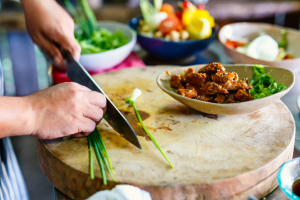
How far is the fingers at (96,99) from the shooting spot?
3.23 ft

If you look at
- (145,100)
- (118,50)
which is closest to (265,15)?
(118,50)

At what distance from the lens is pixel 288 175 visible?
32.4 inches

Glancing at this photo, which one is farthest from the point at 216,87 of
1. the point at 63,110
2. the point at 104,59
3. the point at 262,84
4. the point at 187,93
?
the point at 104,59

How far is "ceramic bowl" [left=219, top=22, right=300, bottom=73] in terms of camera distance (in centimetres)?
149

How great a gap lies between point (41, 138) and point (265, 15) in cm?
419

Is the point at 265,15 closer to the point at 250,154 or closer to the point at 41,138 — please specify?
the point at 250,154

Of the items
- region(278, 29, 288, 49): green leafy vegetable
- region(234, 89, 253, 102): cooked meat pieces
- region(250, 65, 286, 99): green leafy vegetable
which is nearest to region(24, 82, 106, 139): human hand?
region(234, 89, 253, 102): cooked meat pieces

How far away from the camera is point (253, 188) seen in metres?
0.88

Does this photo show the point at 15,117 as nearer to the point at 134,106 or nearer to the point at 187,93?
the point at 134,106

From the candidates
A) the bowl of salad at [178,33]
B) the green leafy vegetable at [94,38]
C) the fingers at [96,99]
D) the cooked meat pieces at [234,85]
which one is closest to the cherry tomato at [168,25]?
the bowl of salad at [178,33]

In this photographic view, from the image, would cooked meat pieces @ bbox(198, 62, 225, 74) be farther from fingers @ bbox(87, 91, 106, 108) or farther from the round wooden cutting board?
fingers @ bbox(87, 91, 106, 108)

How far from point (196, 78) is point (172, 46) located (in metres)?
0.69

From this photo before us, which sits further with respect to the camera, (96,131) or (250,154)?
(96,131)

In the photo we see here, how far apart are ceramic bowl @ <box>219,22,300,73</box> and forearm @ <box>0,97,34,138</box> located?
3.95 feet
